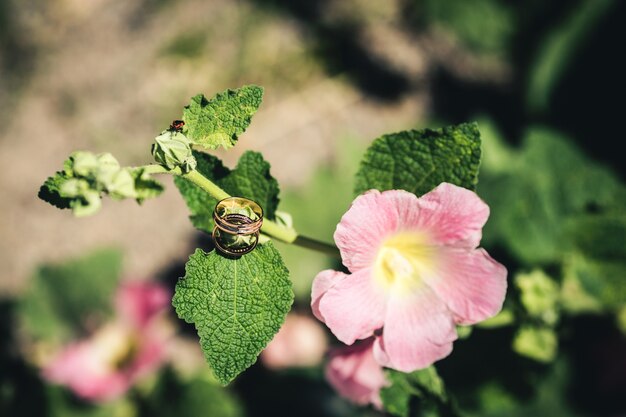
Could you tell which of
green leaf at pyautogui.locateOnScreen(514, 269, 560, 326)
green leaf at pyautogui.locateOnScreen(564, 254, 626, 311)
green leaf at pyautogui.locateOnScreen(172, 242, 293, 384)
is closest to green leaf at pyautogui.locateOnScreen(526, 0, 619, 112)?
green leaf at pyautogui.locateOnScreen(564, 254, 626, 311)

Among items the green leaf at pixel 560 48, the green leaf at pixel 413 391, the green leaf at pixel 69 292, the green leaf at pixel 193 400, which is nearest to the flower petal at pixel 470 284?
the green leaf at pixel 413 391

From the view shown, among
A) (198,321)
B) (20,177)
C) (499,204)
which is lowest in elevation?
(499,204)

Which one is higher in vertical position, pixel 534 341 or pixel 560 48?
pixel 560 48

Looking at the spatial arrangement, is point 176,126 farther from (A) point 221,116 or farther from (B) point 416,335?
(B) point 416,335

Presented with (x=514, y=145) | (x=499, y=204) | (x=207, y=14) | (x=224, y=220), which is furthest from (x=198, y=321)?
(x=207, y=14)

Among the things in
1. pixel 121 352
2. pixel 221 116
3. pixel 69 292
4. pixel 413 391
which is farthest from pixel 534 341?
pixel 69 292

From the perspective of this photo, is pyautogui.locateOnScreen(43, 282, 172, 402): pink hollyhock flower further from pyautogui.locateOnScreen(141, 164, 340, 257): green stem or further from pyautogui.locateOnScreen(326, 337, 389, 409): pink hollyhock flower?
pyautogui.locateOnScreen(141, 164, 340, 257): green stem

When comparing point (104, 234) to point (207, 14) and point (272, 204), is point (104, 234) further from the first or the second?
point (272, 204)

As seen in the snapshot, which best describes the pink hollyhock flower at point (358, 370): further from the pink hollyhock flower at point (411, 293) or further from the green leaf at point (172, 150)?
the green leaf at point (172, 150)
